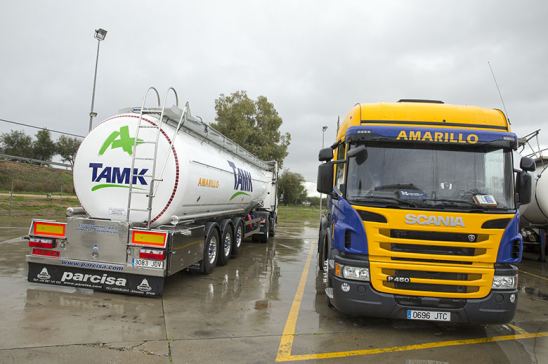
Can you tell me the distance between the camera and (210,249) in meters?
9.19

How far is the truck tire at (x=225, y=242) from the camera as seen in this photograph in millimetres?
9766

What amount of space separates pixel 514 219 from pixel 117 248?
5.69 metres

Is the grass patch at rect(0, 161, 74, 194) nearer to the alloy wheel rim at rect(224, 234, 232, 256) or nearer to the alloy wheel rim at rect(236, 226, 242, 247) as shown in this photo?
the alloy wheel rim at rect(236, 226, 242, 247)

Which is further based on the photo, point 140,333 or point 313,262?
point 313,262

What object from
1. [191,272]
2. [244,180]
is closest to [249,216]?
[244,180]

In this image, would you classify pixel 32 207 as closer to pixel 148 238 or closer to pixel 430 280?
pixel 148 238

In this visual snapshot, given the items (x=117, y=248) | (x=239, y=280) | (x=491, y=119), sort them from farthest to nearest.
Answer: (x=239, y=280), (x=117, y=248), (x=491, y=119)

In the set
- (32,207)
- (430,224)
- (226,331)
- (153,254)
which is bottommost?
(226,331)

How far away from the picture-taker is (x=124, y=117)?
714 centimetres

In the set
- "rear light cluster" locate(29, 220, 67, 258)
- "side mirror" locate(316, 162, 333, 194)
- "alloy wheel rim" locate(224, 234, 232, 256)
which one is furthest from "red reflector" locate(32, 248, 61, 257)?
"side mirror" locate(316, 162, 333, 194)

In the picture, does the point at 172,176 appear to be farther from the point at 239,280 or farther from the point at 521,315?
the point at 521,315

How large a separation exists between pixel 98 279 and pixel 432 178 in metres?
5.33

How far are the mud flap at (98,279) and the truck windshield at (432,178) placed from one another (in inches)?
138

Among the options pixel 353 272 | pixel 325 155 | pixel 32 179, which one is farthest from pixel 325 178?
pixel 32 179
